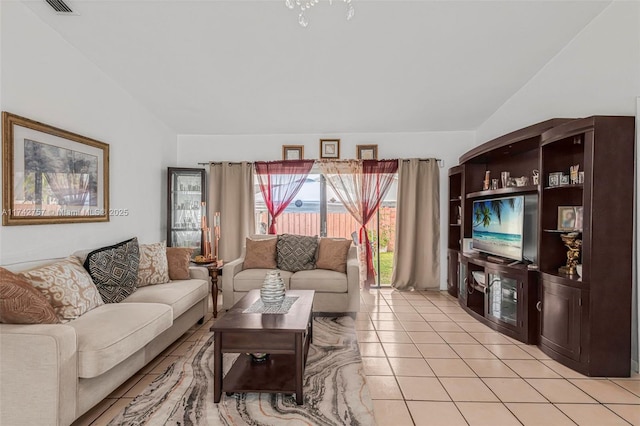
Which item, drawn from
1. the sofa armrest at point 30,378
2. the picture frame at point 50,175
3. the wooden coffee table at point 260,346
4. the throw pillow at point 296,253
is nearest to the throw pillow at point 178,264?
the picture frame at point 50,175

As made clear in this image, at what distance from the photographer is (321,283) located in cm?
372

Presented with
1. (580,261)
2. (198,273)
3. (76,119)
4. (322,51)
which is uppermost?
(322,51)

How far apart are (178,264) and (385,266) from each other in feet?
10.6

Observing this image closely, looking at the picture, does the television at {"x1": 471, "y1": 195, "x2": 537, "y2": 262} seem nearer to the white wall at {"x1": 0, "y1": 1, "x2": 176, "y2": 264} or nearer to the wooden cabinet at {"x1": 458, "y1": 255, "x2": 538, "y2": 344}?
the wooden cabinet at {"x1": 458, "y1": 255, "x2": 538, "y2": 344}

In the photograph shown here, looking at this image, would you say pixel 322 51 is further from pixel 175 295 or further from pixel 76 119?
pixel 175 295

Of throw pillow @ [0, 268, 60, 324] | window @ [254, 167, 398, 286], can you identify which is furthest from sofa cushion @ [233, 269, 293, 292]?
throw pillow @ [0, 268, 60, 324]

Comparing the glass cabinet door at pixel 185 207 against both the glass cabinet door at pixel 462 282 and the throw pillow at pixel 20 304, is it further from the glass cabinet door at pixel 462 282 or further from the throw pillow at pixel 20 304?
the glass cabinet door at pixel 462 282

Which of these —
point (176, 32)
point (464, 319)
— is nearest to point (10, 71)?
point (176, 32)

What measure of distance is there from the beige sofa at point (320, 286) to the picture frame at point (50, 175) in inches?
59.1

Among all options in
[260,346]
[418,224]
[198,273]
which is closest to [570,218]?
[418,224]

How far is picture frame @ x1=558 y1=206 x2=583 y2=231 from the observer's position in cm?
255

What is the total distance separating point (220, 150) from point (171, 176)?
91cm

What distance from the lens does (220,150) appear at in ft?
17.1

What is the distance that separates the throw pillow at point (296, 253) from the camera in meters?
4.07
